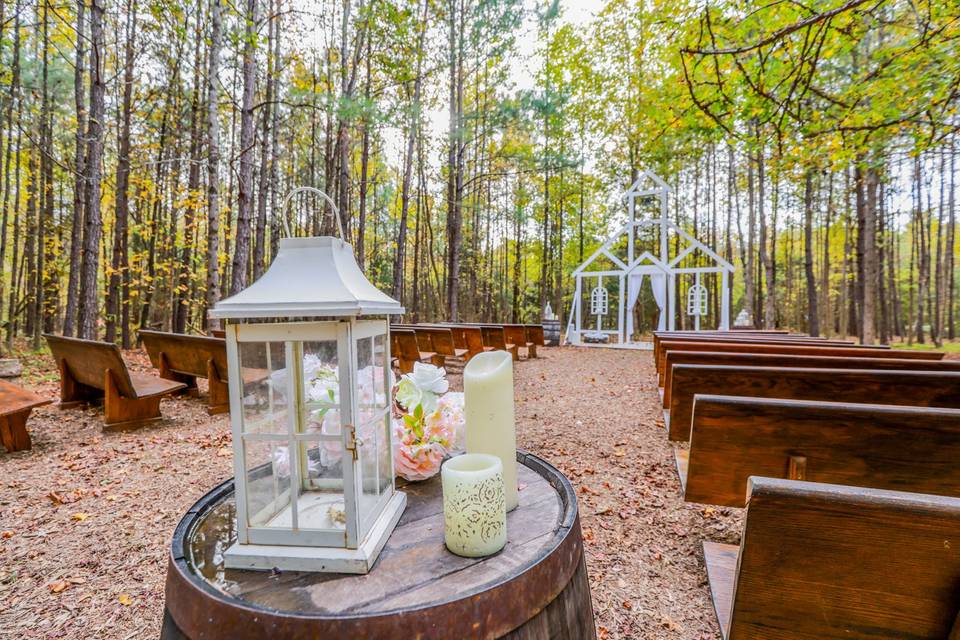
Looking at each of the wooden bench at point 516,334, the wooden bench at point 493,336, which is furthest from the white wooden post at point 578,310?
the wooden bench at point 493,336

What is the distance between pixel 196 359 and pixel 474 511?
436 centimetres

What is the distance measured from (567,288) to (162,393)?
19462 mm

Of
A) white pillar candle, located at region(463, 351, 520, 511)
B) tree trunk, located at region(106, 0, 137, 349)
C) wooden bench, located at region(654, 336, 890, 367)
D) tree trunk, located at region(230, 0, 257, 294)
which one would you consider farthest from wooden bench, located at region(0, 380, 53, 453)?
tree trunk, located at region(106, 0, 137, 349)

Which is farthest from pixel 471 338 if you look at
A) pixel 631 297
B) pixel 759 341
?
pixel 631 297

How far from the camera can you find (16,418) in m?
Result: 3.16

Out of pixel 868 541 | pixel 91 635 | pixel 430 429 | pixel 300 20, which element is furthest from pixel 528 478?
pixel 300 20

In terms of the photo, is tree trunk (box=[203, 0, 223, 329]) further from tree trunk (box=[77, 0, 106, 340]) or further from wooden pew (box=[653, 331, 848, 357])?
wooden pew (box=[653, 331, 848, 357])

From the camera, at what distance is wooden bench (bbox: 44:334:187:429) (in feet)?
11.6

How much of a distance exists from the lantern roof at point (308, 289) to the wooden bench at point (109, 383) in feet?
11.5

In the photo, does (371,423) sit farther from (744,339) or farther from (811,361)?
(744,339)

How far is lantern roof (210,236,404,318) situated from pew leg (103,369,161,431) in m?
3.87

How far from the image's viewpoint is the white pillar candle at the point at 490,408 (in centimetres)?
96

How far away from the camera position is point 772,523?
0.78m

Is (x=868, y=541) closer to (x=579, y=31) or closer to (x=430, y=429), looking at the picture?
(x=430, y=429)
